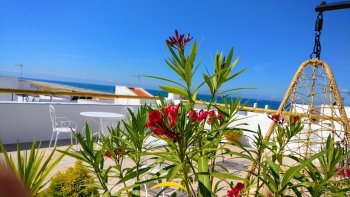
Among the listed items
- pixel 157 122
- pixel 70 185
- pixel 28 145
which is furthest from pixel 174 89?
pixel 28 145

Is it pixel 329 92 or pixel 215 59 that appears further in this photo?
pixel 329 92

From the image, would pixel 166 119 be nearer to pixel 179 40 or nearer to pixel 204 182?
pixel 204 182

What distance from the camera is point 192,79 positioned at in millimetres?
1115

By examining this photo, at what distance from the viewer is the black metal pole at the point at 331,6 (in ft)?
5.18

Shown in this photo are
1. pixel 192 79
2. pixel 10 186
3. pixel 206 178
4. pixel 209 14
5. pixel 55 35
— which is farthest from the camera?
pixel 55 35

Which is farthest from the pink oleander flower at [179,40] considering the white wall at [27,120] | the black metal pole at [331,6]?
the white wall at [27,120]

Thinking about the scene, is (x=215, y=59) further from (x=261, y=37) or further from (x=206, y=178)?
(x=261, y=37)

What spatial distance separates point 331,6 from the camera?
5.58 feet

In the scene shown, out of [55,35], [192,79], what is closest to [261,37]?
[55,35]

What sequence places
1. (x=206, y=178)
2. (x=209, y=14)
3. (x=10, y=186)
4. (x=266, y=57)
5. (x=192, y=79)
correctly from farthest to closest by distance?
(x=266, y=57)
(x=209, y=14)
(x=192, y=79)
(x=206, y=178)
(x=10, y=186)

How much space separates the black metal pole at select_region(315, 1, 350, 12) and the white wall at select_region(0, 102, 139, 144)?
4620 mm

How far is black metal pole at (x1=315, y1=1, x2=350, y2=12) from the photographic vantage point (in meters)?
1.58

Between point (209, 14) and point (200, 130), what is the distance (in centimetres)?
3142

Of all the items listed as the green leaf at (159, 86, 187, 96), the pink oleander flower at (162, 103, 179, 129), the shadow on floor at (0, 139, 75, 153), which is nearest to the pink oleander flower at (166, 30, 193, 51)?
the green leaf at (159, 86, 187, 96)
